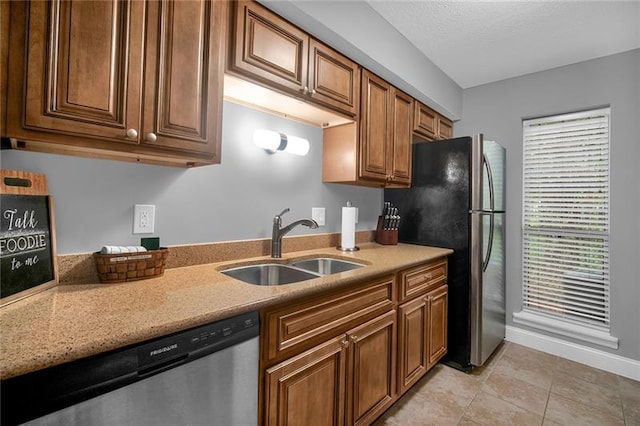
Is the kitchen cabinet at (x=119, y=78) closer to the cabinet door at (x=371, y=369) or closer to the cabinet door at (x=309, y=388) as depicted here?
the cabinet door at (x=309, y=388)

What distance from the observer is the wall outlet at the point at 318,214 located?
209 centimetres

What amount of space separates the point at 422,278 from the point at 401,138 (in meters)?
1.11

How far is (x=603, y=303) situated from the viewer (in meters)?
2.40

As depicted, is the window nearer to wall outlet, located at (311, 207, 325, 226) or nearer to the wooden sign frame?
wall outlet, located at (311, 207, 325, 226)

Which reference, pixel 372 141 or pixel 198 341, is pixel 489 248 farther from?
pixel 198 341

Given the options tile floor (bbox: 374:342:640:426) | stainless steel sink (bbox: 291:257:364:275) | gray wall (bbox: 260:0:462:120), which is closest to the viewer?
gray wall (bbox: 260:0:462:120)

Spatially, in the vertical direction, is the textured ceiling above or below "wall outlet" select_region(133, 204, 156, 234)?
above

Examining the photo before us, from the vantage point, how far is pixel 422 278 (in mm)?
1937

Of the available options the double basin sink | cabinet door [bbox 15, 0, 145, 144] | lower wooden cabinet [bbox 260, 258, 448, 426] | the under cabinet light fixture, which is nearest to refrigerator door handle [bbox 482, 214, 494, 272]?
lower wooden cabinet [bbox 260, 258, 448, 426]

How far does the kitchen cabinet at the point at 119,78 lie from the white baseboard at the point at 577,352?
3097 mm

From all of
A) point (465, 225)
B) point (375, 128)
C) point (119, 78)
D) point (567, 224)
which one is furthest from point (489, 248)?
point (119, 78)

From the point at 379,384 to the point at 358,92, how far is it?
5.79 feet

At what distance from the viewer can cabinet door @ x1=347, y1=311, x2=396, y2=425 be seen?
54.7 inches

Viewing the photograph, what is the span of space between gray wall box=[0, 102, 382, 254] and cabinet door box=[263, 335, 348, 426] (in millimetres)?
778
